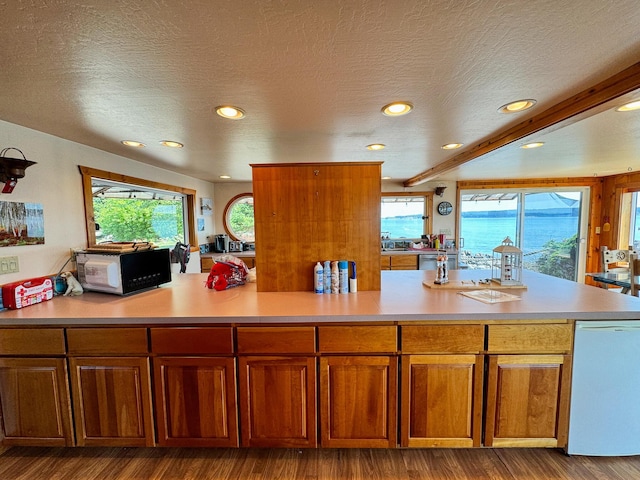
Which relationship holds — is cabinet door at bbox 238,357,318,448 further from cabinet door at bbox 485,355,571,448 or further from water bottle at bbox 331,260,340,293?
cabinet door at bbox 485,355,571,448

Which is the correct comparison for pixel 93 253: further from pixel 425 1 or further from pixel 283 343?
pixel 425 1

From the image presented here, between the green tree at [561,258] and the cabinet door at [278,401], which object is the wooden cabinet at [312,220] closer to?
the cabinet door at [278,401]

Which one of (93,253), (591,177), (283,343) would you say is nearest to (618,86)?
(283,343)

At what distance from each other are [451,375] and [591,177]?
5.48 m

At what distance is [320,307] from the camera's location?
5.53ft

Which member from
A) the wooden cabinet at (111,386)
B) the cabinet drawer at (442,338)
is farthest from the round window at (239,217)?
the cabinet drawer at (442,338)

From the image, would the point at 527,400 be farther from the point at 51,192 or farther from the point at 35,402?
the point at 51,192

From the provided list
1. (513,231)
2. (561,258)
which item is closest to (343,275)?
(513,231)

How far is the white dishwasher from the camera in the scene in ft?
5.03

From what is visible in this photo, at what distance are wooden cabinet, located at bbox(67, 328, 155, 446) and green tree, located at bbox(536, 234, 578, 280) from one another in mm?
6335

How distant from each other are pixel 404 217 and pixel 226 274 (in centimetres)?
387

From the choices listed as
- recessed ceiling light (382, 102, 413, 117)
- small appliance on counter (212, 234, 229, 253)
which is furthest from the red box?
small appliance on counter (212, 234, 229, 253)

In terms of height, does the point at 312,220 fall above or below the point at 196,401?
above

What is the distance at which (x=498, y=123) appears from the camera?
2.00 m
